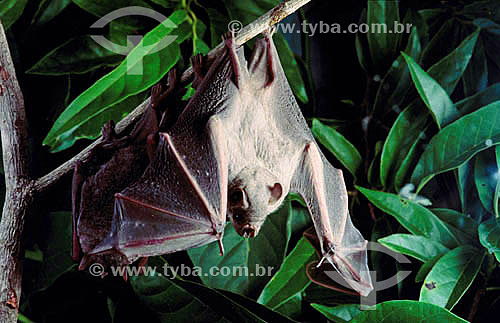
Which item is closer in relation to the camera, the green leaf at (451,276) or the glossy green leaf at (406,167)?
the green leaf at (451,276)

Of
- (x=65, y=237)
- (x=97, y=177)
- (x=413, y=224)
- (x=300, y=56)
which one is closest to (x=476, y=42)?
(x=300, y=56)

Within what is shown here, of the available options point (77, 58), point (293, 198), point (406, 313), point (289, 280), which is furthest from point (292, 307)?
point (77, 58)

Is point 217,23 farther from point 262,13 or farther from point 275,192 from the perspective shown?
point 275,192

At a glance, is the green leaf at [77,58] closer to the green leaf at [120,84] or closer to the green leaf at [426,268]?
the green leaf at [120,84]

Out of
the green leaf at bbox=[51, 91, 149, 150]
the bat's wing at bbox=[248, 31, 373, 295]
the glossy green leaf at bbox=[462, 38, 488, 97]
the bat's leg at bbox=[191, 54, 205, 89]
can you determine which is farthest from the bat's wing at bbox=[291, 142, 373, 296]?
the glossy green leaf at bbox=[462, 38, 488, 97]

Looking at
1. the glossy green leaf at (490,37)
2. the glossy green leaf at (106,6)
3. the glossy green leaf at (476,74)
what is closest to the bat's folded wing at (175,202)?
the glossy green leaf at (106,6)

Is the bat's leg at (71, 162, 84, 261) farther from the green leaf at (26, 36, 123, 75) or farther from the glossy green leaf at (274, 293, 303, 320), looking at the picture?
the glossy green leaf at (274, 293, 303, 320)

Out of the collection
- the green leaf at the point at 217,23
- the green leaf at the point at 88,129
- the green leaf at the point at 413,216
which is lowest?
the green leaf at the point at 413,216
